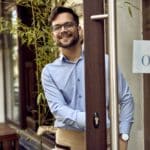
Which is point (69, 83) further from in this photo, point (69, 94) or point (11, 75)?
point (11, 75)

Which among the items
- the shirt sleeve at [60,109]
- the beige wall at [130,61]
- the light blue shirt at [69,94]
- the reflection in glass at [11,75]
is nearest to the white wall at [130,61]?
the beige wall at [130,61]

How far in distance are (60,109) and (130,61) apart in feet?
1.63

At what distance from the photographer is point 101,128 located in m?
2.07

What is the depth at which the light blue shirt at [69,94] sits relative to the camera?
2.38 m

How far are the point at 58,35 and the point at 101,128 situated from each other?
0.70 meters

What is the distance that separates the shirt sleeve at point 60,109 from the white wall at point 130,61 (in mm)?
380

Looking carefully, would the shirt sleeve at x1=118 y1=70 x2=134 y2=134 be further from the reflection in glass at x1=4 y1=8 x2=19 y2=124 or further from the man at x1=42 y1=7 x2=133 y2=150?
the reflection in glass at x1=4 y1=8 x2=19 y2=124

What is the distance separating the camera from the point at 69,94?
2535mm

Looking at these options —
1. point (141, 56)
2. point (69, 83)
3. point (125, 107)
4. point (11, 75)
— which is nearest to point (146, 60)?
point (141, 56)

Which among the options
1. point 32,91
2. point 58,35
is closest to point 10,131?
point 32,91

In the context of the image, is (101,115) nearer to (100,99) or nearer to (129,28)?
(100,99)

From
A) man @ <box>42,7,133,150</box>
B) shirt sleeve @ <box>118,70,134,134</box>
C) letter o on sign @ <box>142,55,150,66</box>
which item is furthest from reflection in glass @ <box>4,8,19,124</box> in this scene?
letter o on sign @ <box>142,55,150,66</box>

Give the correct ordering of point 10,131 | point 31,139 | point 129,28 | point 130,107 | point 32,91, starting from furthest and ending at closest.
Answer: point 32,91, point 31,139, point 10,131, point 129,28, point 130,107

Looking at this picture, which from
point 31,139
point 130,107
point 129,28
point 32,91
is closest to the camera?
point 130,107
